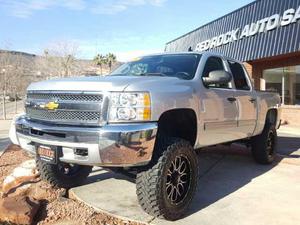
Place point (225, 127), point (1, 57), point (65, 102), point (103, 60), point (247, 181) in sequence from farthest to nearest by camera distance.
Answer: point (103, 60) → point (1, 57) → point (247, 181) → point (225, 127) → point (65, 102)

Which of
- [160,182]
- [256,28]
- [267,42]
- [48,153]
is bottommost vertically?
[160,182]

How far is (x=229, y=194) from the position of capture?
5.92 m

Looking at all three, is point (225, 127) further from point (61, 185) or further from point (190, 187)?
point (61, 185)

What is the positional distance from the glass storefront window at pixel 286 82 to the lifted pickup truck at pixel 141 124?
42.7ft

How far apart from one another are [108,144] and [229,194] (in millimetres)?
2369

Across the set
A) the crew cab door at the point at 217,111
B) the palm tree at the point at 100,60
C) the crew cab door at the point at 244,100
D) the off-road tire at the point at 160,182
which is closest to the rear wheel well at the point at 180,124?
the crew cab door at the point at 217,111

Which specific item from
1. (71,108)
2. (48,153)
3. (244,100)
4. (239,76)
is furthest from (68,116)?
(239,76)

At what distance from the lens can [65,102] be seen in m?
4.73

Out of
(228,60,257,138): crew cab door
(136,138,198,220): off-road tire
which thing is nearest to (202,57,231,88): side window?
(228,60,257,138): crew cab door

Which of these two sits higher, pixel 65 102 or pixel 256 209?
pixel 65 102

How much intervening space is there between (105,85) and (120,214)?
1.56m

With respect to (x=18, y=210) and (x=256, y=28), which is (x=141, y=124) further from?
(x=256, y=28)

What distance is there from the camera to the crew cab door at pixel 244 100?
21.8ft

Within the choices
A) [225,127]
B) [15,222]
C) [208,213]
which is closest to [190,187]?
[208,213]
